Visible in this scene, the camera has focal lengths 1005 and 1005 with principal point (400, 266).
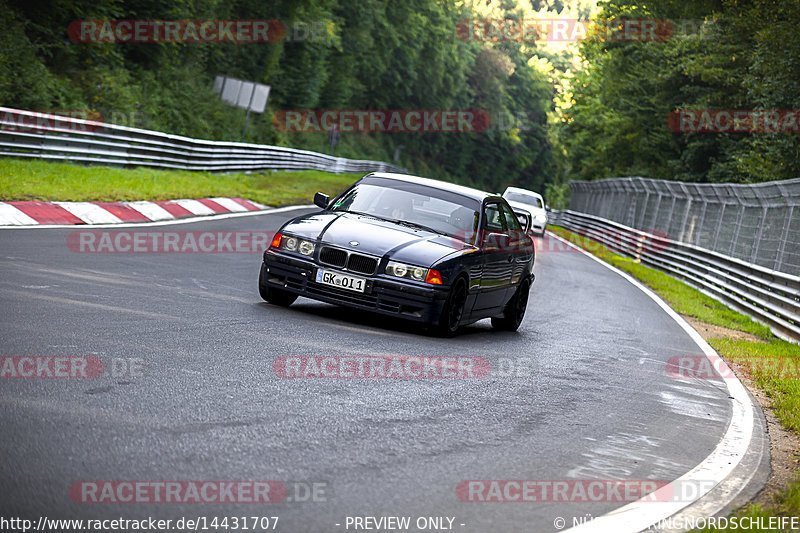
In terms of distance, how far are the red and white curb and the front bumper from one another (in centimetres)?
573

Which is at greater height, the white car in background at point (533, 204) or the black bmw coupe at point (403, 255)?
the black bmw coupe at point (403, 255)

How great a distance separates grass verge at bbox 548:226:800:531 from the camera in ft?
17.1

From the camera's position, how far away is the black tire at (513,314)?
1102cm

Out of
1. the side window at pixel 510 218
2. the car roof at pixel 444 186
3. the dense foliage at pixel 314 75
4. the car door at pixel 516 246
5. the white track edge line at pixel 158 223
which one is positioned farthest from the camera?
the dense foliage at pixel 314 75

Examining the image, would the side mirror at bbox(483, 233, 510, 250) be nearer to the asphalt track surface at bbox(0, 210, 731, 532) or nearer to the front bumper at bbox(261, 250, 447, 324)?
the asphalt track surface at bbox(0, 210, 731, 532)

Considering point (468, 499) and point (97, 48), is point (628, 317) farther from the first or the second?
point (97, 48)

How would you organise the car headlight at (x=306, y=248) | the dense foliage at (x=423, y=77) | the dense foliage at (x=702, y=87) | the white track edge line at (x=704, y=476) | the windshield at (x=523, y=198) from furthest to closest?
the windshield at (x=523, y=198) → the dense foliage at (x=423, y=77) → the dense foliage at (x=702, y=87) → the car headlight at (x=306, y=248) → the white track edge line at (x=704, y=476)

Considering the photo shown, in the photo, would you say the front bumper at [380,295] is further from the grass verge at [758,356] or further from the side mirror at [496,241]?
the grass verge at [758,356]

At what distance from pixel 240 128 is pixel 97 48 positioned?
502 inches

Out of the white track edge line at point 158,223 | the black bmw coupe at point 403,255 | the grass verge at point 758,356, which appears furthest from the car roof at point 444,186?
the white track edge line at point 158,223

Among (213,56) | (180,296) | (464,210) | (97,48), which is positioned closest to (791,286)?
(464,210)

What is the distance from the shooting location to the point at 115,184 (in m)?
19.4

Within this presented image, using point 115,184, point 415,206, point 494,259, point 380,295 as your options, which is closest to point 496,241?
point 494,259

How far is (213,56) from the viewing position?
4641 cm
